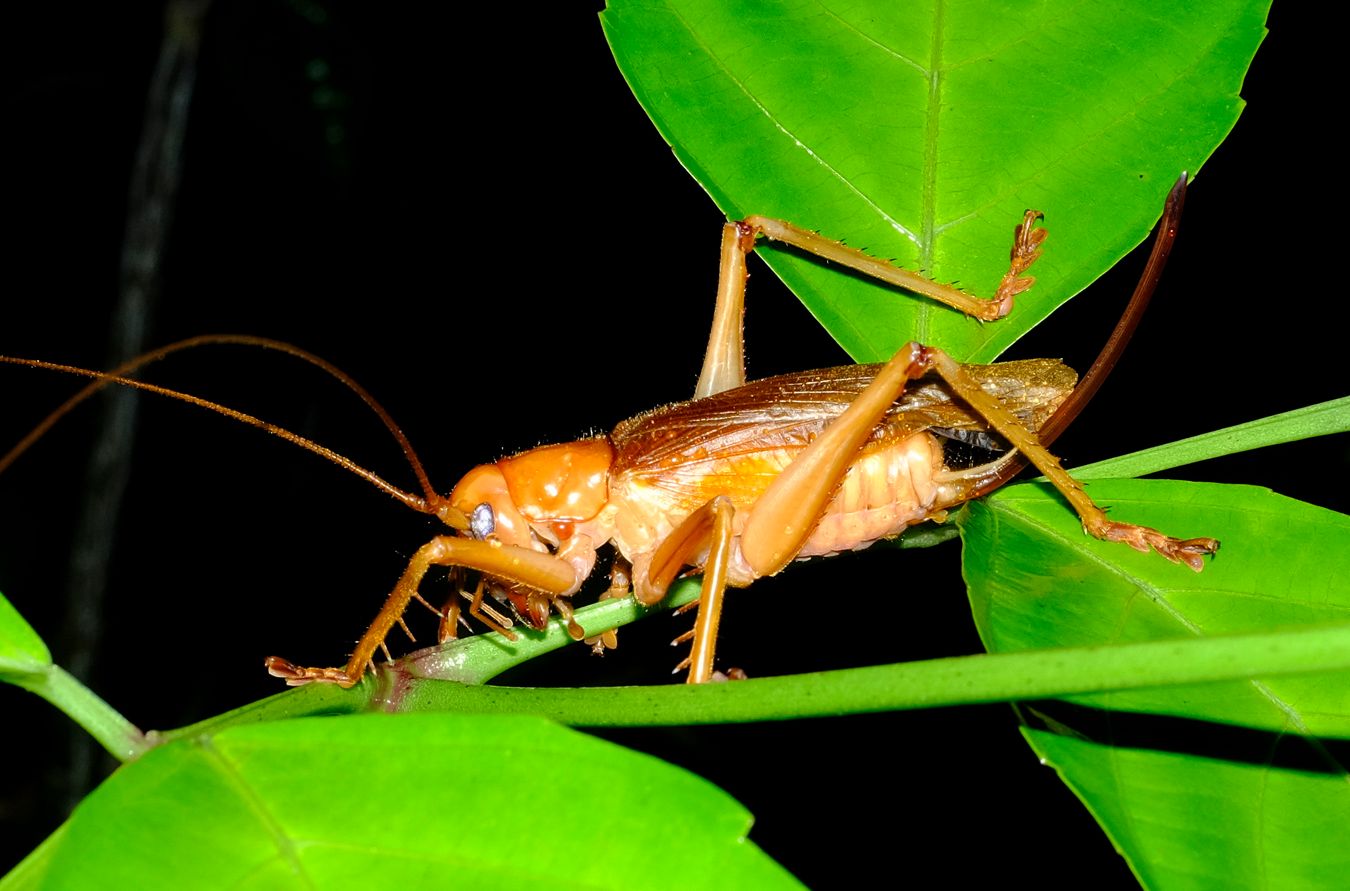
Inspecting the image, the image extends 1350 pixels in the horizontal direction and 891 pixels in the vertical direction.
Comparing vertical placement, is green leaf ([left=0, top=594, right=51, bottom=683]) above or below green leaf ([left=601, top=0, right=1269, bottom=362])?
below

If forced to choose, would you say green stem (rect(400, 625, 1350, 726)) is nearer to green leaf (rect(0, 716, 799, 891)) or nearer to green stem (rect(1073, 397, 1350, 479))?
green leaf (rect(0, 716, 799, 891))

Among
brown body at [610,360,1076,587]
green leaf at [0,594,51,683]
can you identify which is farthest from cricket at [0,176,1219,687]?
green leaf at [0,594,51,683]

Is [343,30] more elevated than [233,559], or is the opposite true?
[343,30]

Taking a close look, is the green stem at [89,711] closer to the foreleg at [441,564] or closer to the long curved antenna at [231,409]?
the foreleg at [441,564]

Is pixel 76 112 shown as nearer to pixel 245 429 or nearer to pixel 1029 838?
pixel 245 429

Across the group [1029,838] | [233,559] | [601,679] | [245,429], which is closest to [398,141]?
[245,429]

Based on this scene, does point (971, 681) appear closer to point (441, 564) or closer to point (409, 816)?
point (409, 816)
